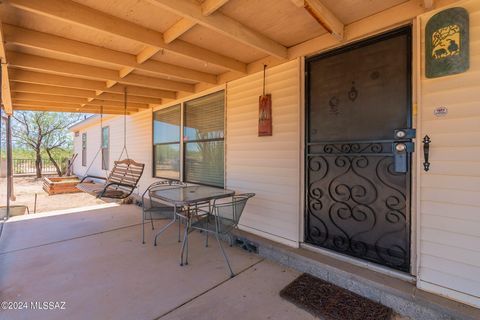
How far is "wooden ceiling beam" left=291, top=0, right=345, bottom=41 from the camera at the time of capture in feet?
5.82

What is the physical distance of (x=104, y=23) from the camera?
2.07 meters

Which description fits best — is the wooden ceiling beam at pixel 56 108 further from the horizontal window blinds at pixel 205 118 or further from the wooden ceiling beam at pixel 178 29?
the wooden ceiling beam at pixel 178 29

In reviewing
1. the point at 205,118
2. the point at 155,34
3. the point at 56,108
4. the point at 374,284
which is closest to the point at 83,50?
the point at 155,34

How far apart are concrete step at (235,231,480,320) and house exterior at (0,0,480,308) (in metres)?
0.08

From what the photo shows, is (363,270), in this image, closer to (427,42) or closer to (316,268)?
(316,268)

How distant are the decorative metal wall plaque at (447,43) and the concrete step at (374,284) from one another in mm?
1665

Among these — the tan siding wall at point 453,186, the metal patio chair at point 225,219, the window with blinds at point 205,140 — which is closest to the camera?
the tan siding wall at point 453,186

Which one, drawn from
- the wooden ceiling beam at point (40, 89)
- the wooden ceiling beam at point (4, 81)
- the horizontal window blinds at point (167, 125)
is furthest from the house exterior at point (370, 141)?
the horizontal window blinds at point (167, 125)

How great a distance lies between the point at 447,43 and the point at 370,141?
89 centimetres

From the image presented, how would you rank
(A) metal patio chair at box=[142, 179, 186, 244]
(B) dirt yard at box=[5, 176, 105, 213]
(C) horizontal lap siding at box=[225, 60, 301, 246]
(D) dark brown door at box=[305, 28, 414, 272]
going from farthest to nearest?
(B) dirt yard at box=[5, 176, 105, 213] → (A) metal patio chair at box=[142, 179, 186, 244] → (C) horizontal lap siding at box=[225, 60, 301, 246] → (D) dark brown door at box=[305, 28, 414, 272]

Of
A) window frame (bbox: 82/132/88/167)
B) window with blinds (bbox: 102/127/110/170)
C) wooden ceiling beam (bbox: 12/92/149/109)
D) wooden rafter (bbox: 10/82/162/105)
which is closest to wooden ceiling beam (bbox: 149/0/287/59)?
wooden rafter (bbox: 10/82/162/105)

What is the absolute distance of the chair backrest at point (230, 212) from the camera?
2.55 meters

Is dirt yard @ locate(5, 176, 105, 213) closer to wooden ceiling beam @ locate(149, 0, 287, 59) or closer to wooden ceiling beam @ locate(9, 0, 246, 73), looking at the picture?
wooden ceiling beam @ locate(9, 0, 246, 73)

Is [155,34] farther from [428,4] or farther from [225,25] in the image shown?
[428,4]
